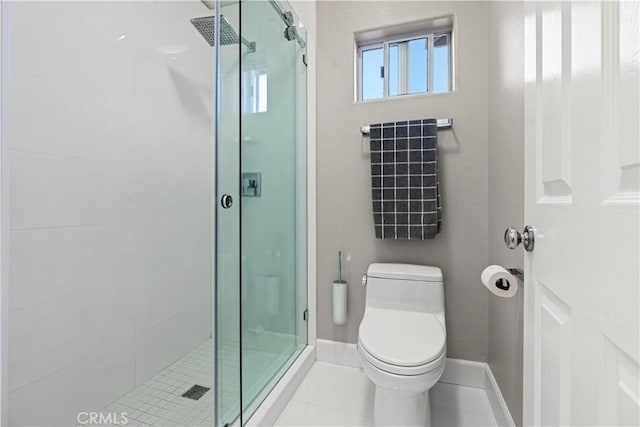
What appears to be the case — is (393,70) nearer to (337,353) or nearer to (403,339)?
(403,339)

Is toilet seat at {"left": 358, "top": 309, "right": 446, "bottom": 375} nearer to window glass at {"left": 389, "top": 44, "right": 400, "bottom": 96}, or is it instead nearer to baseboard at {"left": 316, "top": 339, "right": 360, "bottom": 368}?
baseboard at {"left": 316, "top": 339, "right": 360, "bottom": 368}

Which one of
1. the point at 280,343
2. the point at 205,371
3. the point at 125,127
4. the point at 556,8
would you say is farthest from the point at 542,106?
the point at 205,371

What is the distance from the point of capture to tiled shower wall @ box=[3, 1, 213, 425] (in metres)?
1.08

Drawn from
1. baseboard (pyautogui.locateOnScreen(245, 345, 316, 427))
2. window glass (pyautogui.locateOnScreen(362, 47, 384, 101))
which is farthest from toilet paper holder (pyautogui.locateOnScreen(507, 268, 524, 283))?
window glass (pyautogui.locateOnScreen(362, 47, 384, 101))

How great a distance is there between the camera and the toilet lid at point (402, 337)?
112 cm

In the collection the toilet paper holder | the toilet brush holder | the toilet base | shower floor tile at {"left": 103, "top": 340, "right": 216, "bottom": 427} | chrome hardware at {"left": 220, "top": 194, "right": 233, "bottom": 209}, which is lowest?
shower floor tile at {"left": 103, "top": 340, "right": 216, "bottom": 427}

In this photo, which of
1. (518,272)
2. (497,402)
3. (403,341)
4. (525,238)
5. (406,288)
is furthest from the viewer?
(406,288)

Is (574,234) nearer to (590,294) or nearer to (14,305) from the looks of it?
(590,294)

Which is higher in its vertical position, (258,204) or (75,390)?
(258,204)

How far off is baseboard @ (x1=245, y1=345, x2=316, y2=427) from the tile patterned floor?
0.03m

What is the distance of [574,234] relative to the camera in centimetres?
51

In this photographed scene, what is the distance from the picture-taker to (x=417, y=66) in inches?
72.6

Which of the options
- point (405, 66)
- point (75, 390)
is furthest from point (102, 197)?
point (405, 66)

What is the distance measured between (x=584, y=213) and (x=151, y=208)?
5.63 feet
